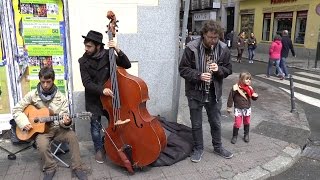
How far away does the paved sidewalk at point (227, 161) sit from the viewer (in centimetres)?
391

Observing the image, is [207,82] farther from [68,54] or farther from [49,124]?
[68,54]

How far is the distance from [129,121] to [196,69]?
109 centimetres

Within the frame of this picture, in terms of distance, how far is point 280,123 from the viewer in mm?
5871

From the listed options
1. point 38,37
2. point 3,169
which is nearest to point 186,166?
point 3,169

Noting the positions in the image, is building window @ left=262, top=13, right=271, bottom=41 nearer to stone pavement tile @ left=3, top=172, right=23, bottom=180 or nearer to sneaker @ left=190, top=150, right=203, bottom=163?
sneaker @ left=190, top=150, right=203, bottom=163

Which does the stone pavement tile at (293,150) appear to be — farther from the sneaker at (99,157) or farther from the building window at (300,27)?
the building window at (300,27)

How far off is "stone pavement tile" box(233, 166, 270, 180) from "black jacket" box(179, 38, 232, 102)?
1.00 meters

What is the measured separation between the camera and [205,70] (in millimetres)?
3969

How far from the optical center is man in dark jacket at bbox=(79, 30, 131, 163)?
381 cm

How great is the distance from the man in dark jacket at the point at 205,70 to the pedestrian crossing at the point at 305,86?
450cm

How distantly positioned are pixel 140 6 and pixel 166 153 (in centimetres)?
220

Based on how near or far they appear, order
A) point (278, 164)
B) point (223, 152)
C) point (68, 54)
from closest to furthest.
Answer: point (278, 164)
point (223, 152)
point (68, 54)

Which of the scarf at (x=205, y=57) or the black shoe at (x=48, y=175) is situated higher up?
the scarf at (x=205, y=57)

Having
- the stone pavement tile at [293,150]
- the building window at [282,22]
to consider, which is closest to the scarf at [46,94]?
the stone pavement tile at [293,150]
